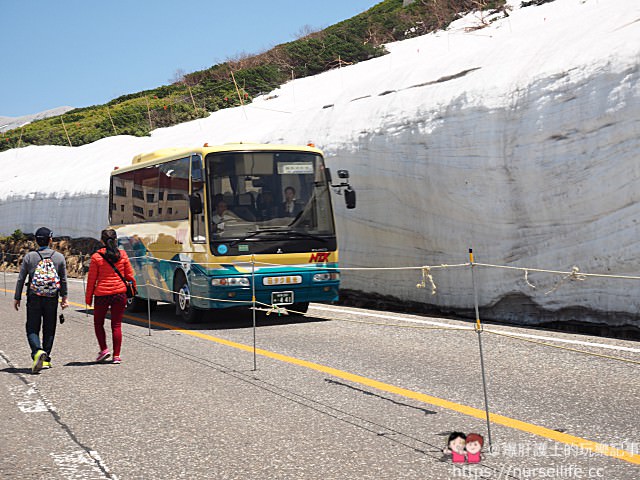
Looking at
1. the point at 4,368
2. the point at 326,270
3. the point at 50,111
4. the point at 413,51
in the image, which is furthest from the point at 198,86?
the point at 4,368

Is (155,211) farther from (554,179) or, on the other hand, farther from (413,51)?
(413,51)

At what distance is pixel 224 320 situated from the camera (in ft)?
45.9

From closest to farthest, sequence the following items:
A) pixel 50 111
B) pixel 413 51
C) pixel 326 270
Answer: pixel 326 270 → pixel 413 51 → pixel 50 111

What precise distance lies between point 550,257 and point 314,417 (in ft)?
23.5

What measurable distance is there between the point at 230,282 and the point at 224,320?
164cm

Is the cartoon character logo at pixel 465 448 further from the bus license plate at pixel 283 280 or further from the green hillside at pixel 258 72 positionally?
the green hillside at pixel 258 72

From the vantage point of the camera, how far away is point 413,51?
146 feet

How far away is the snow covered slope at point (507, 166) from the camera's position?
37.4ft

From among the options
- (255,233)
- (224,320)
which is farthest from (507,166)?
(224,320)

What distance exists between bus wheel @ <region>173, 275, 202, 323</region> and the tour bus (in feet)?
0.06

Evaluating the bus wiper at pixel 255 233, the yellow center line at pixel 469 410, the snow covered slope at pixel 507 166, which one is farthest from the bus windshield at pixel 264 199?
the yellow center line at pixel 469 410

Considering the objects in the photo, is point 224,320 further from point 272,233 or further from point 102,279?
point 102,279

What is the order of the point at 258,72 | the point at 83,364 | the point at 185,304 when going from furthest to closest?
the point at 258,72 < the point at 185,304 < the point at 83,364

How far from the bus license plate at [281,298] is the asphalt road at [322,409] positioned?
1663 mm
